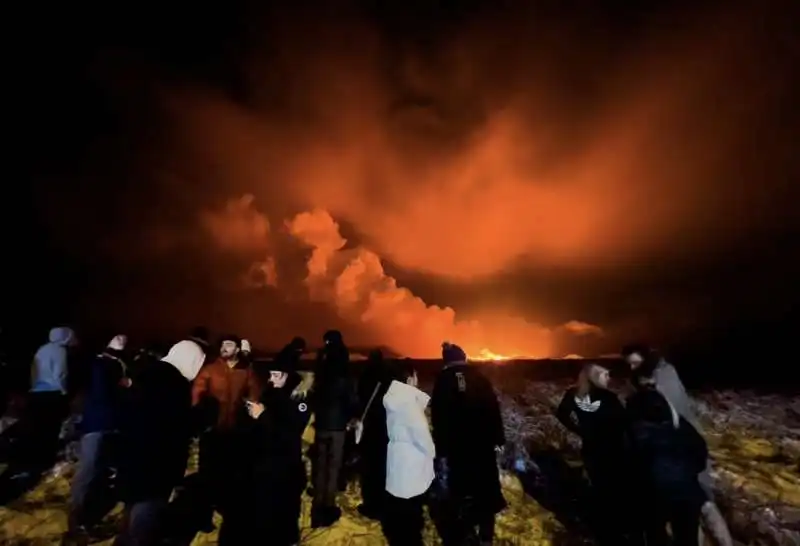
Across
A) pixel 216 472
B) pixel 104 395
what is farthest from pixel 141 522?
pixel 104 395

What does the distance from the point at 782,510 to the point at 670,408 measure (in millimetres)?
3416

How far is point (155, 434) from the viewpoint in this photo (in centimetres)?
439

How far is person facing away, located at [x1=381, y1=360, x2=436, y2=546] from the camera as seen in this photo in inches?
204

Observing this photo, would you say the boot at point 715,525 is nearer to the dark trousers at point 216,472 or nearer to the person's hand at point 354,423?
the person's hand at point 354,423

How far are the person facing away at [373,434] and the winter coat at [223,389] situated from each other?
1.55 meters

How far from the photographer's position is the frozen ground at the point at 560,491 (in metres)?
6.09

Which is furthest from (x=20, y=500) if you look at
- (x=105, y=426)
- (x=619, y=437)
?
(x=619, y=437)

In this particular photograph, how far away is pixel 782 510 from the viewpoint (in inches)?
249

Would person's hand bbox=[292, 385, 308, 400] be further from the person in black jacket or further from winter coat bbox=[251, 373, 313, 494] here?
the person in black jacket

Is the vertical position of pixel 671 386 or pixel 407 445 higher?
pixel 671 386

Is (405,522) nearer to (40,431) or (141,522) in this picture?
(141,522)

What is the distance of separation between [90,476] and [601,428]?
240 inches

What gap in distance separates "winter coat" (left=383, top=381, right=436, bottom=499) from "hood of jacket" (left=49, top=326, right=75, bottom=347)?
5.18 metres

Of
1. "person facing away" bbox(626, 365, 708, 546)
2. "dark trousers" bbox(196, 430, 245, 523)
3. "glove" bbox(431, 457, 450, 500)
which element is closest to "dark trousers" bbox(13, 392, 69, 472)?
Result: "dark trousers" bbox(196, 430, 245, 523)
